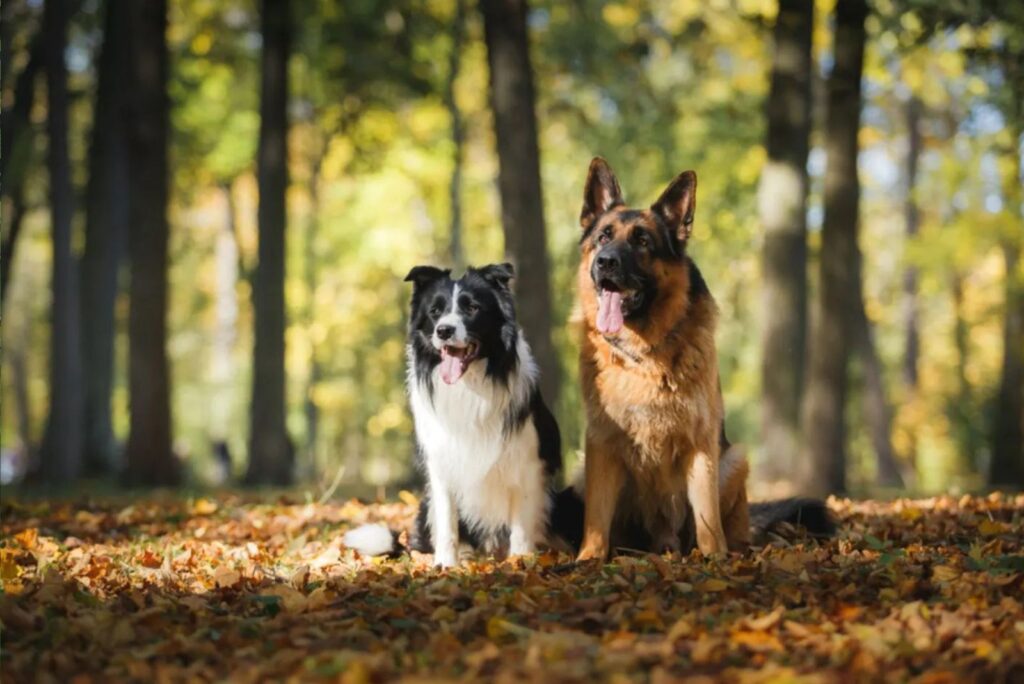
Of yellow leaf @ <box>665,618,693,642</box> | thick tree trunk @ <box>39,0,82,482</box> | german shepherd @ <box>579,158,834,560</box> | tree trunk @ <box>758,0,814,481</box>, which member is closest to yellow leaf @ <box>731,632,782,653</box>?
yellow leaf @ <box>665,618,693,642</box>

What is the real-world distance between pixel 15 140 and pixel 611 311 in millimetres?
15371

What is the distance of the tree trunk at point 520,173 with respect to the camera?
1176 centimetres

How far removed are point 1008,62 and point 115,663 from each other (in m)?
11.8

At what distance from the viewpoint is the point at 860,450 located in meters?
40.7

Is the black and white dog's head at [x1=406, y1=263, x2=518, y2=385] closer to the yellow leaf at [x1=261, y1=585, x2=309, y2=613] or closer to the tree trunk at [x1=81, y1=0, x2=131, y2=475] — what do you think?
the yellow leaf at [x1=261, y1=585, x2=309, y2=613]

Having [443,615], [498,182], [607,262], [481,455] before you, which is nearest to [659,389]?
[607,262]

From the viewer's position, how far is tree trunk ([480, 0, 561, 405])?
11.8 metres

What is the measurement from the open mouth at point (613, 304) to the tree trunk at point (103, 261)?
1501 cm

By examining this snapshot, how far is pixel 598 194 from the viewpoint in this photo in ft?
25.8

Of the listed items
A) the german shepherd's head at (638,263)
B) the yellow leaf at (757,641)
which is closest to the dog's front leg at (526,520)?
the german shepherd's head at (638,263)

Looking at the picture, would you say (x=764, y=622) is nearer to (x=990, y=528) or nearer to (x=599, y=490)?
(x=599, y=490)

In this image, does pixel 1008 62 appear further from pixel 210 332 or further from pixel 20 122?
pixel 210 332

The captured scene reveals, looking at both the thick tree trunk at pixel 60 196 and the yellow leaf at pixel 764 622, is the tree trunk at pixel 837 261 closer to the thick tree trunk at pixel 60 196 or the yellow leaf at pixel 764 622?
the yellow leaf at pixel 764 622

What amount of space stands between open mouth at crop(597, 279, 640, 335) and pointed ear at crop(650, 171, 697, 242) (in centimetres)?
51
